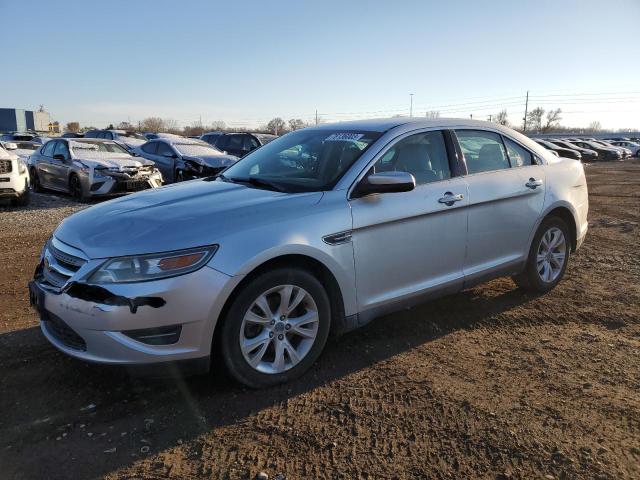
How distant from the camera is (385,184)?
3.47 metres

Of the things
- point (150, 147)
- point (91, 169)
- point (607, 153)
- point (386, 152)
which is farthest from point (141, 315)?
point (607, 153)

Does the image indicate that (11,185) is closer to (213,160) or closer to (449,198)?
(213,160)

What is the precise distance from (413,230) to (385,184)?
1.61 ft

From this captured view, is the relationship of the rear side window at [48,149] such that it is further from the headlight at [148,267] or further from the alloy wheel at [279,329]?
the alloy wheel at [279,329]

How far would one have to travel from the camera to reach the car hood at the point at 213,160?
41.5ft

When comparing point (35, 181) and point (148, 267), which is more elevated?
Result: point (148, 267)

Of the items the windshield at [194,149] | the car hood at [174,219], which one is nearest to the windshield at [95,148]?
the windshield at [194,149]

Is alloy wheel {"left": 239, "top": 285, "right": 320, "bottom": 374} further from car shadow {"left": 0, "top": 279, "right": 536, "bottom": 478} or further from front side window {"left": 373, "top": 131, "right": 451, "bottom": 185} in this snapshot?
front side window {"left": 373, "top": 131, "right": 451, "bottom": 185}

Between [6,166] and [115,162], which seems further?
[115,162]

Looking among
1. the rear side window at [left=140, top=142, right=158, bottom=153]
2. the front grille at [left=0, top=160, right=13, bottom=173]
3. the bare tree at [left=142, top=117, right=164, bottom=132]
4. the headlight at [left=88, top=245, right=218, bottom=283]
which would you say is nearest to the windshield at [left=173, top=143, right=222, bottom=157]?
the rear side window at [left=140, top=142, right=158, bottom=153]

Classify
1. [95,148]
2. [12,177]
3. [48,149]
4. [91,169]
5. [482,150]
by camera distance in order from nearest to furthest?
[482,150]
[12,177]
[91,169]
[95,148]
[48,149]

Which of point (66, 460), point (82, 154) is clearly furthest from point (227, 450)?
point (82, 154)

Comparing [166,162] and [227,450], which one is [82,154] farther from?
[227,450]

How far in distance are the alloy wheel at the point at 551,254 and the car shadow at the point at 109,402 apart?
1.61m
